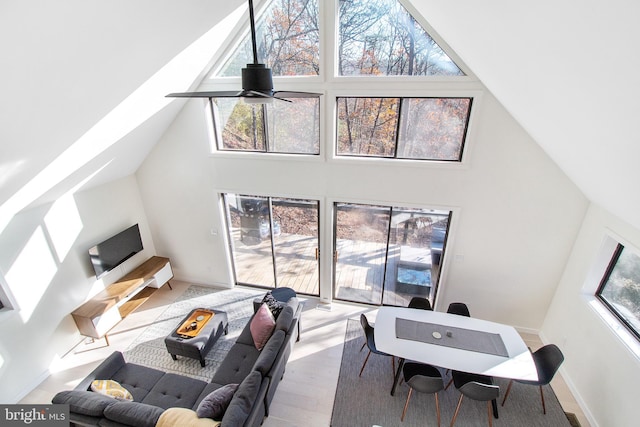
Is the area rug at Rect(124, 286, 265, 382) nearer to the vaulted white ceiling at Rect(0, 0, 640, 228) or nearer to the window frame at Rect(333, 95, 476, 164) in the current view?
the vaulted white ceiling at Rect(0, 0, 640, 228)

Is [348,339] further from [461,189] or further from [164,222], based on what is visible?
[164,222]

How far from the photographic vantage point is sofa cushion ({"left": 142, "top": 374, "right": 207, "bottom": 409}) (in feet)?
11.3

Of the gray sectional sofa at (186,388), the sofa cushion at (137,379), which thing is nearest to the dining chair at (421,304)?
the gray sectional sofa at (186,388)

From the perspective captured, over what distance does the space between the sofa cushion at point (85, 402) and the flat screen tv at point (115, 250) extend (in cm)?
223

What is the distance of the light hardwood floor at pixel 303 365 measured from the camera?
379 cm

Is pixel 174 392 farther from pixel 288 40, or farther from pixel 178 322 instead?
pixel 288 40

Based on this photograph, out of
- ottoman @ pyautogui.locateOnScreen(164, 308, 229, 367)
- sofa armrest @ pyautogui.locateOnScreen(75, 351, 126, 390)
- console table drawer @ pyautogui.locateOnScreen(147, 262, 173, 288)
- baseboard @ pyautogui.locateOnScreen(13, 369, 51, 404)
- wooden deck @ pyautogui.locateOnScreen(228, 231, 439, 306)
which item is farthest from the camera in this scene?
console table drawer @ pyautogui.locateOnScreen(147, 262, 173, 288)

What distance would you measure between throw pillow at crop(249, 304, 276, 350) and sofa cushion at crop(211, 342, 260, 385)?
0.53 feet

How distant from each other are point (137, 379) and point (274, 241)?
2.84 m

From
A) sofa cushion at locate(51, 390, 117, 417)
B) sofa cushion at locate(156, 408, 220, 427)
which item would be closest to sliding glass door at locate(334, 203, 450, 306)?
sofa cushion at locate(156, 408, 220, 427)

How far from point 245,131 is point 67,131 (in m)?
2.37

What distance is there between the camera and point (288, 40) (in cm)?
428

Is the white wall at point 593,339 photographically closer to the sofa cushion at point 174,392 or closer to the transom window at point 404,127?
the transom window at point 404,127

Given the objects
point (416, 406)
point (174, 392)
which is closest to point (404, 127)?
point (416, 406)
